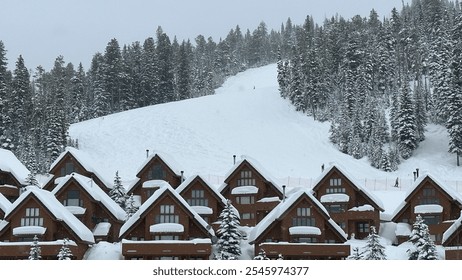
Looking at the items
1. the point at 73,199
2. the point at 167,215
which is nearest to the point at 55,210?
the point at 73,199

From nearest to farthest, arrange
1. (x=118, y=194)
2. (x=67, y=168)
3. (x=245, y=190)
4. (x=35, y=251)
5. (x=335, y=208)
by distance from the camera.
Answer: (x=35, y=251)
(x=335, y=208)
(x=245, y=190)
(x=118, y=194)
(x=67, y=168)

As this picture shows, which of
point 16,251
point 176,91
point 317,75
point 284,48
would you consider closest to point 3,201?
point 16,251

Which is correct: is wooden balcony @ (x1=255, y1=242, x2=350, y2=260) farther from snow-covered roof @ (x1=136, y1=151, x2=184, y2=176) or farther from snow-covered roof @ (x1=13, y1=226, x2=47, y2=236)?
snow-covered roof @ (x1=136, y1=151, x2=184, y2=176)

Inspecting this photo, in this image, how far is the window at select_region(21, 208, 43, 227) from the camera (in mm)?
46000

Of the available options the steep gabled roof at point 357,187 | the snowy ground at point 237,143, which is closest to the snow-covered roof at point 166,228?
the steep gabled roof at point 357,187

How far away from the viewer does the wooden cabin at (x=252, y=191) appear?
5625cm

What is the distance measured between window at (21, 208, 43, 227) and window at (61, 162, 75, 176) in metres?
15.2

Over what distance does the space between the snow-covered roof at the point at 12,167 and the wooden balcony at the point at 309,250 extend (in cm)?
2477

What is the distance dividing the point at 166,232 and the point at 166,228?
30 centimetres

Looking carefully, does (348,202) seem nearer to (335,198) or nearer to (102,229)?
(335,198)

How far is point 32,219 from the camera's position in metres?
46.1

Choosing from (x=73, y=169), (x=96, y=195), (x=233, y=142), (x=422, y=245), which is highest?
(x=233, y=142)

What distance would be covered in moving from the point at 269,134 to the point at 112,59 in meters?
37.7

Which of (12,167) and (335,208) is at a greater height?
(12,167)
